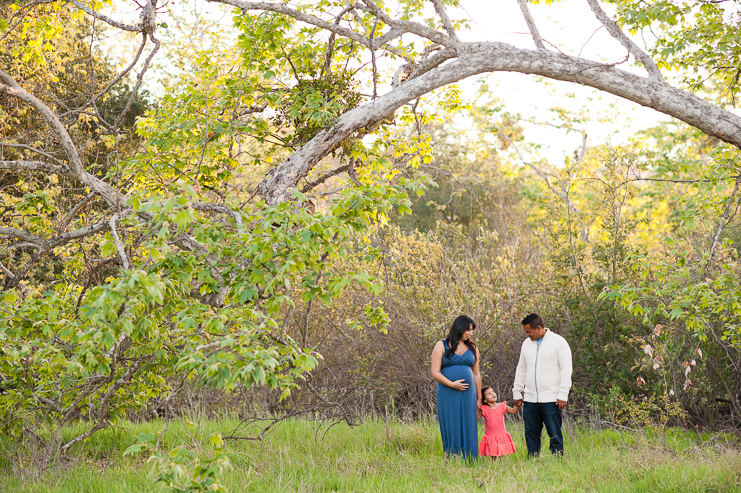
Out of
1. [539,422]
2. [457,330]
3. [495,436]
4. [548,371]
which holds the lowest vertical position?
[495,436]

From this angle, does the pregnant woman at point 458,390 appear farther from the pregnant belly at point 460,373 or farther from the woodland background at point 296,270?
the woodland background at point 296,270

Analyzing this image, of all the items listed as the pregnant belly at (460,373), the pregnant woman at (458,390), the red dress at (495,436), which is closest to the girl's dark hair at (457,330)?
the pregnant woman at (458,390)

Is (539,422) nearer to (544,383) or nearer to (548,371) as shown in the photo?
(544,383)

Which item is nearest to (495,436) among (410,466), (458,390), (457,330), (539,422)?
(539,422)

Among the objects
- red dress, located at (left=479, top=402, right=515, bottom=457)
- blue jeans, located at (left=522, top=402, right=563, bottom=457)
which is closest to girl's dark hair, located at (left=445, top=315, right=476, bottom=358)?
red dress, located at (left=479, top=402, right=515, bottom=457)

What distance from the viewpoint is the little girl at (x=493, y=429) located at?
19.6ft

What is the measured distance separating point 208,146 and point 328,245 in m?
2.91

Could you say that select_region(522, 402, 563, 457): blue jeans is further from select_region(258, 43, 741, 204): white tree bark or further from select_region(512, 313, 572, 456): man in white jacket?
select_region(258, 43, 741, 204): white tree bark

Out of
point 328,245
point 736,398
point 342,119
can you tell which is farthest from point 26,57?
point 736,398

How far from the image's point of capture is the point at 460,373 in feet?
19.2

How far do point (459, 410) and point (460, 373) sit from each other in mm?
350

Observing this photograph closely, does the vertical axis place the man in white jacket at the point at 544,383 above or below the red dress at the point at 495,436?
above

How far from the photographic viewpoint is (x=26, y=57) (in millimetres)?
6855

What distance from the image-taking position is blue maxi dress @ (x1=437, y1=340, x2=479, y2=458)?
582 centimetres
